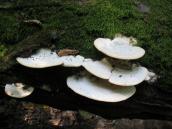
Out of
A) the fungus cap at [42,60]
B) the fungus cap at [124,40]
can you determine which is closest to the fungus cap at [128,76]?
the fungus cap at [124,40]

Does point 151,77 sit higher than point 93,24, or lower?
lower

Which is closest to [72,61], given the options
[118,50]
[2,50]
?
[118,50]

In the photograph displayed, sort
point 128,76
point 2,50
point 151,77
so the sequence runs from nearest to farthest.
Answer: point 128,76
point 151,77
point 2,50

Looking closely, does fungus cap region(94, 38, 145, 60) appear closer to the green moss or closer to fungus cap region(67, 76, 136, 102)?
fungus cap region(67, 76, 136, 102)

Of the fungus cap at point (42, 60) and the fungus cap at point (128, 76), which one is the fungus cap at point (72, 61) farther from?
the fungus cap at point (128, 76)

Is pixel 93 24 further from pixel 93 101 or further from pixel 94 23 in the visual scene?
pixel 93 101

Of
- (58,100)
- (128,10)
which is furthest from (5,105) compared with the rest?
(128,10)
